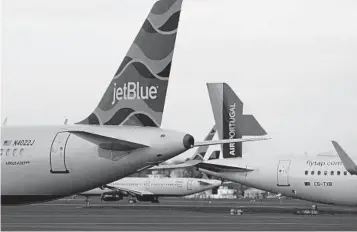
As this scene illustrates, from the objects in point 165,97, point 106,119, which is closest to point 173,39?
point 165,97

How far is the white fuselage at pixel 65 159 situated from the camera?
22109 millimetres

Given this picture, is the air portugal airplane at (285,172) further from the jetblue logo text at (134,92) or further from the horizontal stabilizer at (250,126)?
A: the jetblue logo text at (134,92)

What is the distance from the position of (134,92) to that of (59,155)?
3.28 meters

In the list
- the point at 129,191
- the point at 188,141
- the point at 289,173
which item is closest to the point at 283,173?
the point at 289,173

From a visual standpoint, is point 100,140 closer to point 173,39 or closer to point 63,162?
point 63,162

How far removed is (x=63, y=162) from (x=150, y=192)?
54.3 meters

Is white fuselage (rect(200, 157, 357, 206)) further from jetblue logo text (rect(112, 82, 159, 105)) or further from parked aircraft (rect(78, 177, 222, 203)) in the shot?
parked aircraft (rect(78, 177, 222, 203))

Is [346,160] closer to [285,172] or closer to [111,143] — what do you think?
[285,172]

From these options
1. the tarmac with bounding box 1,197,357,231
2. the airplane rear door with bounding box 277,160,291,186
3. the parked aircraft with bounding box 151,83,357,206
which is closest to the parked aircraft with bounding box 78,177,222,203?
the parked aircraft with bounding box 151,83,357,206

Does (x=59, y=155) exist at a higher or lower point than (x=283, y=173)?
Result: lower

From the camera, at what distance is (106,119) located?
2423 centimetres

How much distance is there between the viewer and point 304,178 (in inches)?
1784

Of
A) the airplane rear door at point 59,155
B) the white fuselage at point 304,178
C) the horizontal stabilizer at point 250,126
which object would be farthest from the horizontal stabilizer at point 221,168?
the airplane rear door at point 59,155

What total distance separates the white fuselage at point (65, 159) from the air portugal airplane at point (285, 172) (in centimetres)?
2374
